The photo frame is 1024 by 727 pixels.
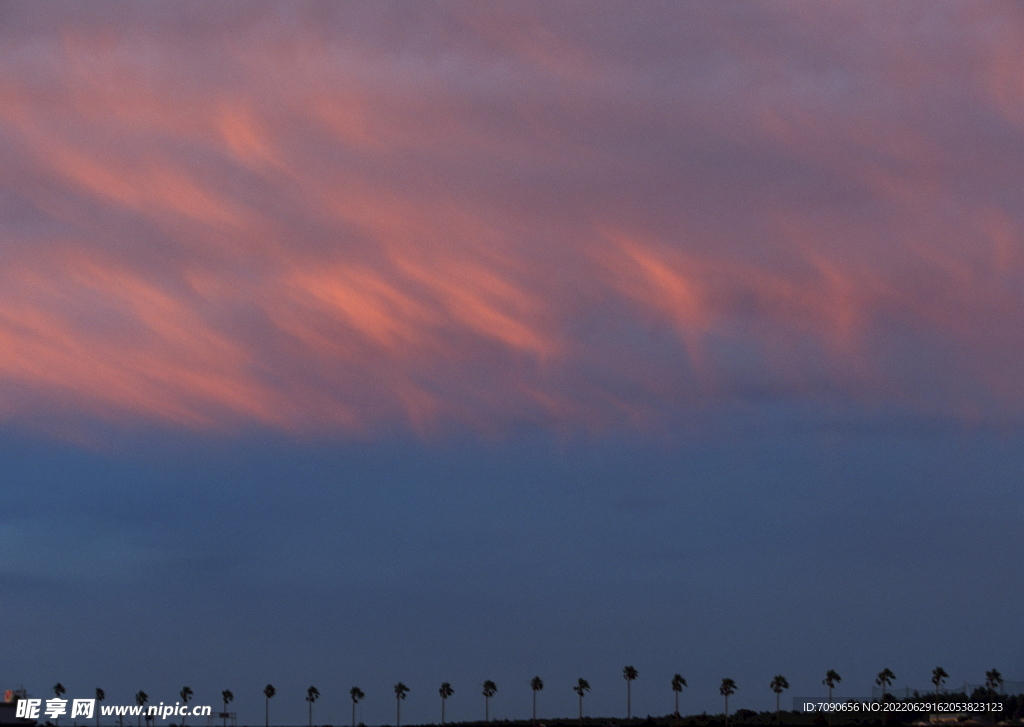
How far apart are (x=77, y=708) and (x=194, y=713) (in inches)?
1424

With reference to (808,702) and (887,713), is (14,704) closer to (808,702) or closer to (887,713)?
(808,702)

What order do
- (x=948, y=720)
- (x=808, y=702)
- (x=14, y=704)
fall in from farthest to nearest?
(x=808, y=702)
(x=948, y=720)
(x=14, y=704)

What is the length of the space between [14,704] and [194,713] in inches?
1716

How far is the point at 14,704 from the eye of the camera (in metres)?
125

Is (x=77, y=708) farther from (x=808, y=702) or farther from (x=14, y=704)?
(x=808, y=702)

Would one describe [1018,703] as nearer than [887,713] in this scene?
Yes

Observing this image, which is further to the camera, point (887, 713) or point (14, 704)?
point (887, 713)

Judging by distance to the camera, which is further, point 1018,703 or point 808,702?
point 808,702

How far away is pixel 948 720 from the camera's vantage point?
158375 mm

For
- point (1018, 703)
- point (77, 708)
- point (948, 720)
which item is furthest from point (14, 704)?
point (1018, 703)

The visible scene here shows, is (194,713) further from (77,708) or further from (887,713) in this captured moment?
(887,713)

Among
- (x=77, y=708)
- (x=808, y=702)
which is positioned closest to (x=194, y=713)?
(x=77, y=708)

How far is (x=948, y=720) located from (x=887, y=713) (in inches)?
1651

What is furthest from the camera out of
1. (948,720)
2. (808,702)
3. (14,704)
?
(808,702)
